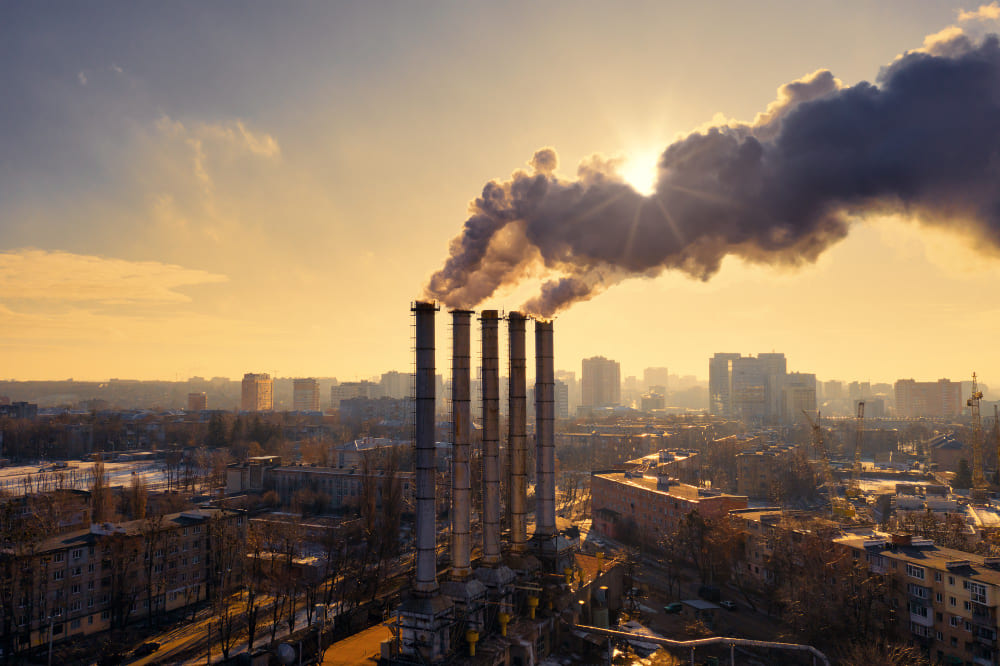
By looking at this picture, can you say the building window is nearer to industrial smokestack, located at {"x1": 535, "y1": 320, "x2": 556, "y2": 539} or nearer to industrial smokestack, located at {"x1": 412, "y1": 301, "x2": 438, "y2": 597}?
industrial smokestack, located at {"x1": 535, "y1": 320, "x2": 556, "y2": 539}

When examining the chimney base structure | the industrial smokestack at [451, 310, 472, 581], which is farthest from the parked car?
the industrial smokestack at [451, 310, 472, 581]

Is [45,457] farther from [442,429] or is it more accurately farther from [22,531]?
[22,531]

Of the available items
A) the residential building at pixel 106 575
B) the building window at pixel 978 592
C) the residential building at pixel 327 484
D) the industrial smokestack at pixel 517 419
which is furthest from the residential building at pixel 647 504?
the residential building at pixel 106 575

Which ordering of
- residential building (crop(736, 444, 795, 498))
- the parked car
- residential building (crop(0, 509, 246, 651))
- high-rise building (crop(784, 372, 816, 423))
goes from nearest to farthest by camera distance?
the parked car, residential building (crop(0, 509, 246, 651)), residential building (crop(736, 444, 795, 498)), high-rise building (crop(784, 372, 816, 423))

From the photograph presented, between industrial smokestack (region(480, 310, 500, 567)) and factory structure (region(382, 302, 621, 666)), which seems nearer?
factory structure (region(382, 302, 621, 666))

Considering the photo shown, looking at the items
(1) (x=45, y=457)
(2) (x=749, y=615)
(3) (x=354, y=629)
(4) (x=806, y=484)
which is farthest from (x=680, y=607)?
(1) (x=45, y=457)

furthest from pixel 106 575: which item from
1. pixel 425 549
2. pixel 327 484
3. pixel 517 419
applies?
pixel 327 484
